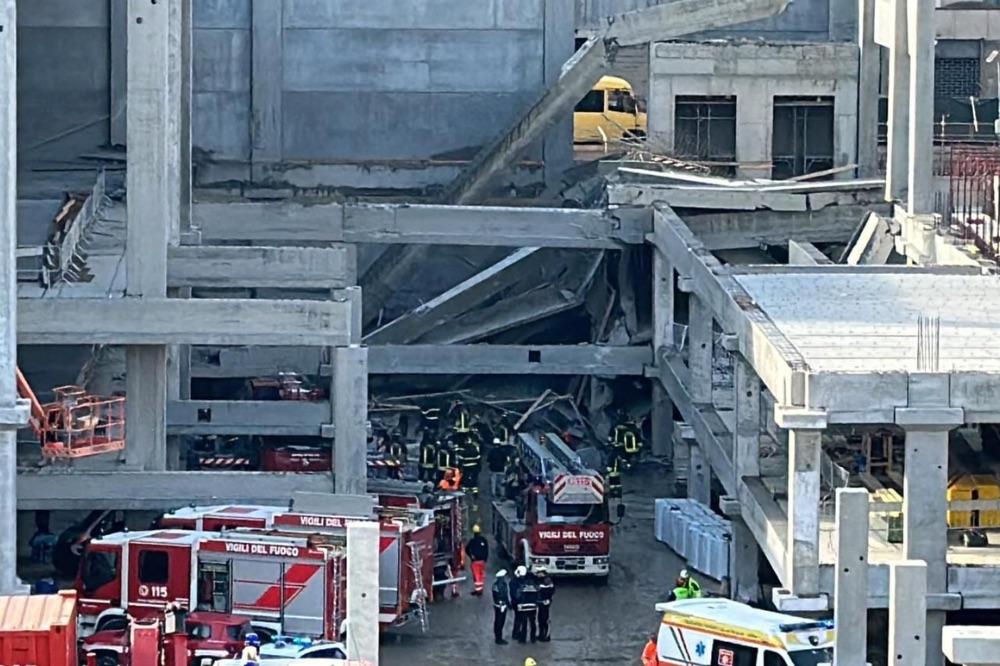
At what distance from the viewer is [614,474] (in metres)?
44.2

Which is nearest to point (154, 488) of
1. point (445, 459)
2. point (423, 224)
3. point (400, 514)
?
point (400, 514)

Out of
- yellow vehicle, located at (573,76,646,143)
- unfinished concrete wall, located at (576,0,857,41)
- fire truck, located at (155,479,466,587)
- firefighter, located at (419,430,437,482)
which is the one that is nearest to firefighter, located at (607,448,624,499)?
firefighter, located at (419,430,437,482)

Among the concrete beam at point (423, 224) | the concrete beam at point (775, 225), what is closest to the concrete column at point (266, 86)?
the concrete beam at point (423, 224)

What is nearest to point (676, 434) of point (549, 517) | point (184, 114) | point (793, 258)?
point (793, 258)

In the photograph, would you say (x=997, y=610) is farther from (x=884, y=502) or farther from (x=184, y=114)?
(x=184, y=114)

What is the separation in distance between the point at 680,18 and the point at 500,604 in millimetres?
21528

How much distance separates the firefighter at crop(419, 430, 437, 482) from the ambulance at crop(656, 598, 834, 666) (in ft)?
38.4

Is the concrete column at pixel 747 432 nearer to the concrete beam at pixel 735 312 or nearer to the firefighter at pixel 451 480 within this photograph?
the concrete beam at pixel 735 312

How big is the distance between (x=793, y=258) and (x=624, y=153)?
9.36 metres

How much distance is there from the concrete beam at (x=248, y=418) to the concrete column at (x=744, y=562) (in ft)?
26.9

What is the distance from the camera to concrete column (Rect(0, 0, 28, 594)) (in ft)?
109

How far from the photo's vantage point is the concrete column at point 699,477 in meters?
42.5

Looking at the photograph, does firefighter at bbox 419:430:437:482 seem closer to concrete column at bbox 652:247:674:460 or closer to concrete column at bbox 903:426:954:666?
concrete column at bbox 652:247:674:460

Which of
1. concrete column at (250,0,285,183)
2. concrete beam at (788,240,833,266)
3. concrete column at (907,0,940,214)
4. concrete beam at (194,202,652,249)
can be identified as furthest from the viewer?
concrete column at (250,0,285,183)
